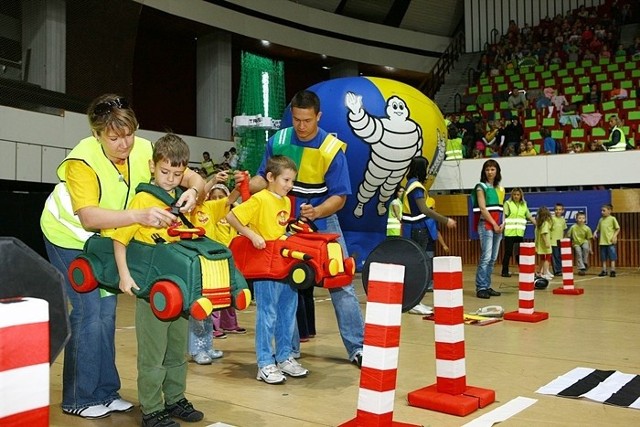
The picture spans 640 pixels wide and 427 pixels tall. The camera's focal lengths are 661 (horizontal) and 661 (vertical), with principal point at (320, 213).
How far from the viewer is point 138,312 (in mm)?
3023

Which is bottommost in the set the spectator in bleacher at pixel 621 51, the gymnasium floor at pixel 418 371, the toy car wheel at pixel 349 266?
the gymnasium floor at pixel 418 371

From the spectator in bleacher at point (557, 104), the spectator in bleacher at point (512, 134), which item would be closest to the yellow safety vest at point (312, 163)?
the spectator in bleacher at point (512, 134)

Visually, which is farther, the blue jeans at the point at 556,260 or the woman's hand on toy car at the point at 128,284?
the blue jeans at the point at 556,260

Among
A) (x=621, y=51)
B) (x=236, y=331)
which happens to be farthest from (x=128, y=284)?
(x=621, y=51)

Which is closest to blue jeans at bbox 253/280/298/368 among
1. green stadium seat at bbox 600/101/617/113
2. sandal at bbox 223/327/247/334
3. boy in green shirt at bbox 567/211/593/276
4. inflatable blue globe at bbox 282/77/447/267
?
sandal at bbox 223/327/247/334

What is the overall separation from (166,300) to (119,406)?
1050 millimetres

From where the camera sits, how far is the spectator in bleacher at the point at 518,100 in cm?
1792

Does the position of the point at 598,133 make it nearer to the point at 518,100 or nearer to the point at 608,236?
the point at 518,100

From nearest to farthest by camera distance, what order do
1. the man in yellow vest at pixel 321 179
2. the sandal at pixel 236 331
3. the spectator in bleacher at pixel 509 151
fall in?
the man in yellow vest at pixel 321 179
the sandal at pixel 236 331
the spectator in bleacher at pixel 509 151

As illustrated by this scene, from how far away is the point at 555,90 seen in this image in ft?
60.6

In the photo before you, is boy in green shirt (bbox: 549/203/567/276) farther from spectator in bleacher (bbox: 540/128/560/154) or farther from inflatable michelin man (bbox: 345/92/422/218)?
inflatable michelin man (bbox: 345/92/422/218)

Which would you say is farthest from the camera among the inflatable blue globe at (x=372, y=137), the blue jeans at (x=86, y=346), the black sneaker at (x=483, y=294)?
the inflatable blue globe at (x=372, y=137)

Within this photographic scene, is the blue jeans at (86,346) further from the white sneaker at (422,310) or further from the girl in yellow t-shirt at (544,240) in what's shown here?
the girl in yellow t-shirt at (544,240)

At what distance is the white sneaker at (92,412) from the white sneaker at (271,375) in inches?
37.6
